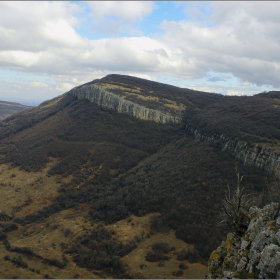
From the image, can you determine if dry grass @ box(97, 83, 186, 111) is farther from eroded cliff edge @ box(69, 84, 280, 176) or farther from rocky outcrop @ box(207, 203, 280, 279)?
rocky outcrop @ box(207, 203, 280, 279)

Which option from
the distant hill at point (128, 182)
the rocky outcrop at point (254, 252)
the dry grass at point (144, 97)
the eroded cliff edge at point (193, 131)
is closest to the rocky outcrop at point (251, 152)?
the eroded cliff edge at point (193, 131)

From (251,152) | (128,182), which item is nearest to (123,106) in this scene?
(128,182)

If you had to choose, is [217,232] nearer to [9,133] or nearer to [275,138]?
[275,138]

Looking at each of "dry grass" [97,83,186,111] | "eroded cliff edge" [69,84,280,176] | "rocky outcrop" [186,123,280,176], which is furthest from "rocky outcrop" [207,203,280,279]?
"dry grass" [97,83,186,111]

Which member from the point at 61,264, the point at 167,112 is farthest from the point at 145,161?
the point at 61,264

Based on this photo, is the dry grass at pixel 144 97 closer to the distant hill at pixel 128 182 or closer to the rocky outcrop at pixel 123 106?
the distant hill at pixel 128 182

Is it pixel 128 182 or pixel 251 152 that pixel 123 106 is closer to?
pixel 128 182
